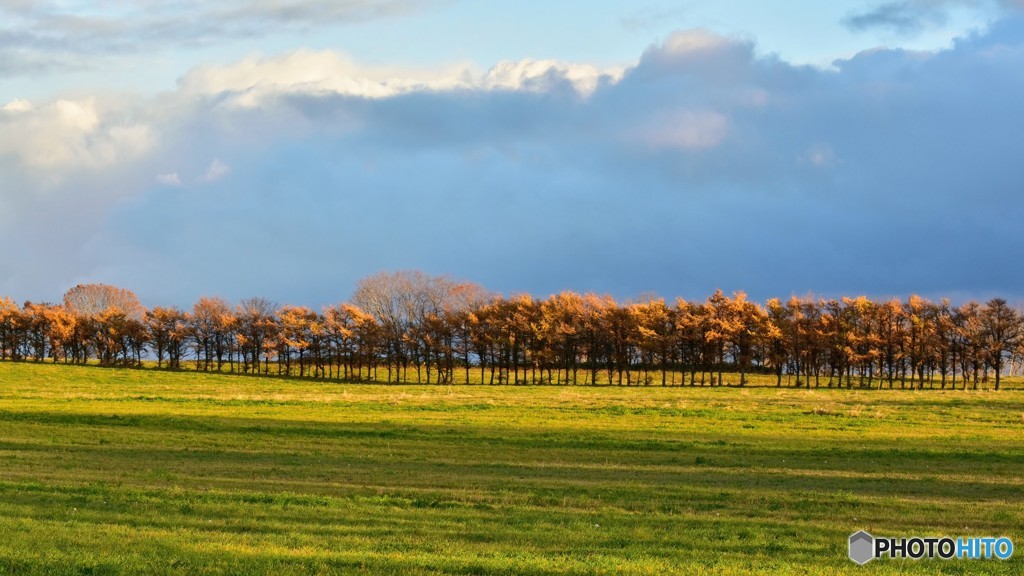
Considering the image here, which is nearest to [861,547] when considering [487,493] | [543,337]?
[487,493]

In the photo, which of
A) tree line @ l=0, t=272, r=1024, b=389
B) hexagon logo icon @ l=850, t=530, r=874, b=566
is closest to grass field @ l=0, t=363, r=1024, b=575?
hexagon logo icon @ l=850, t=530, r=874, b=566

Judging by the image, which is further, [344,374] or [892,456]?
[344,374]

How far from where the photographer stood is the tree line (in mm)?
113312

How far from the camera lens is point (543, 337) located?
124 meters

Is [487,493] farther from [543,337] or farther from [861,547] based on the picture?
[543,337]

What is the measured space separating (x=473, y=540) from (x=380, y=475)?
30.5 ft

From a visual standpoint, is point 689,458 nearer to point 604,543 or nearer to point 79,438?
point 604,543

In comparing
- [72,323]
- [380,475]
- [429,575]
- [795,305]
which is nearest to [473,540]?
[429,575]

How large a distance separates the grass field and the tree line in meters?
73.2

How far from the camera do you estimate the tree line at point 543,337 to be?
113 metres

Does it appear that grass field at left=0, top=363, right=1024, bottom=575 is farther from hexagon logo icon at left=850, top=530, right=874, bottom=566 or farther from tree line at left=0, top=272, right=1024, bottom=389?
tree line at left=0, top=272, right=1024, bottom=389

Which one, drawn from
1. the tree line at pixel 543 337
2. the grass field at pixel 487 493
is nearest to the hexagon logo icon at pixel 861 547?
the grass field at pixel 487 493

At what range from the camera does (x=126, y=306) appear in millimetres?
145000

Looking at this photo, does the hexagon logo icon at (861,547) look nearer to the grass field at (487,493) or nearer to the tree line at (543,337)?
the grass field at (487,493)
